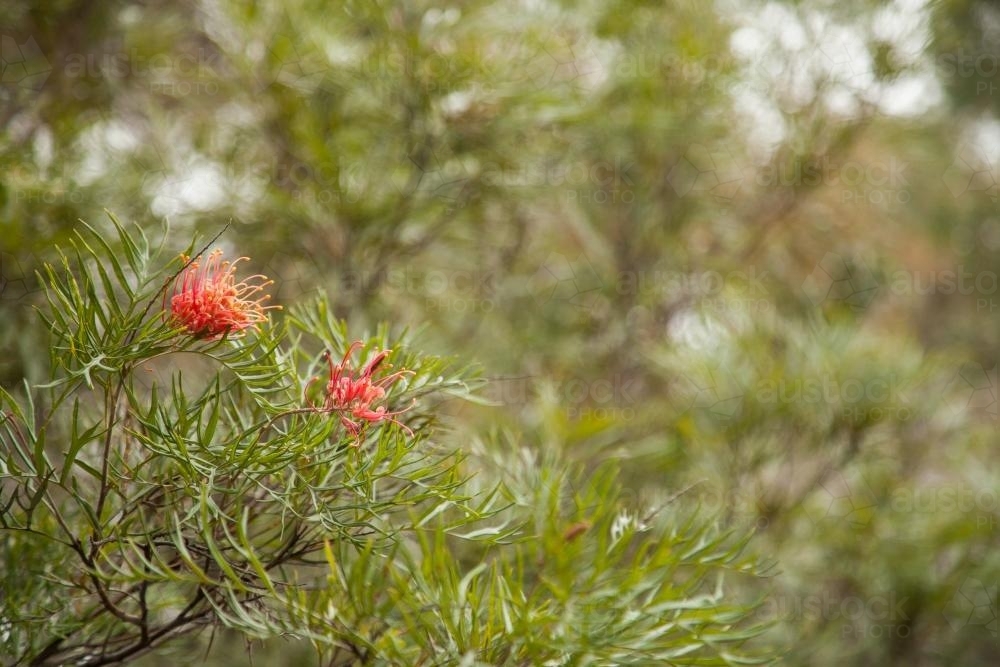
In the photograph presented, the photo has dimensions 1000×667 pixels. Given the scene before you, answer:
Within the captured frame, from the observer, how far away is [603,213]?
1.33m

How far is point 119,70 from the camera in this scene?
3.50 feet

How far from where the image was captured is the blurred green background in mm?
904

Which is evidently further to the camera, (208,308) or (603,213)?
(603,213)

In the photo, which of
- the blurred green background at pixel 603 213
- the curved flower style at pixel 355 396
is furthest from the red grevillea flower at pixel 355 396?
the blurred green background at pixel 603 213

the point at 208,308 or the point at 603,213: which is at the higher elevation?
the point at 603,213

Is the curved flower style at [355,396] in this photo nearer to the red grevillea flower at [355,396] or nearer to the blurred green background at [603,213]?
the red grevillea flower at [355,396]

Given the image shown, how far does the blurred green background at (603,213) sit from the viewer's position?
90 cm

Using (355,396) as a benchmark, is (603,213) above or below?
above

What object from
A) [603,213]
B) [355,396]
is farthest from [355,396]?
[603,213]

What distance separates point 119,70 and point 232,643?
2.64ft

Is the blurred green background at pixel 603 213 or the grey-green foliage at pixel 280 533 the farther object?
the blurred green background at pixel 603 213

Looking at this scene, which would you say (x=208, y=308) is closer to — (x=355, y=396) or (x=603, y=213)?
(x=355, y=396)

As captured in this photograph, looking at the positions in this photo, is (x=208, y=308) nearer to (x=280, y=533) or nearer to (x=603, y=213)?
(x=280, y=533)

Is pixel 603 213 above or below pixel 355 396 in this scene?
above
